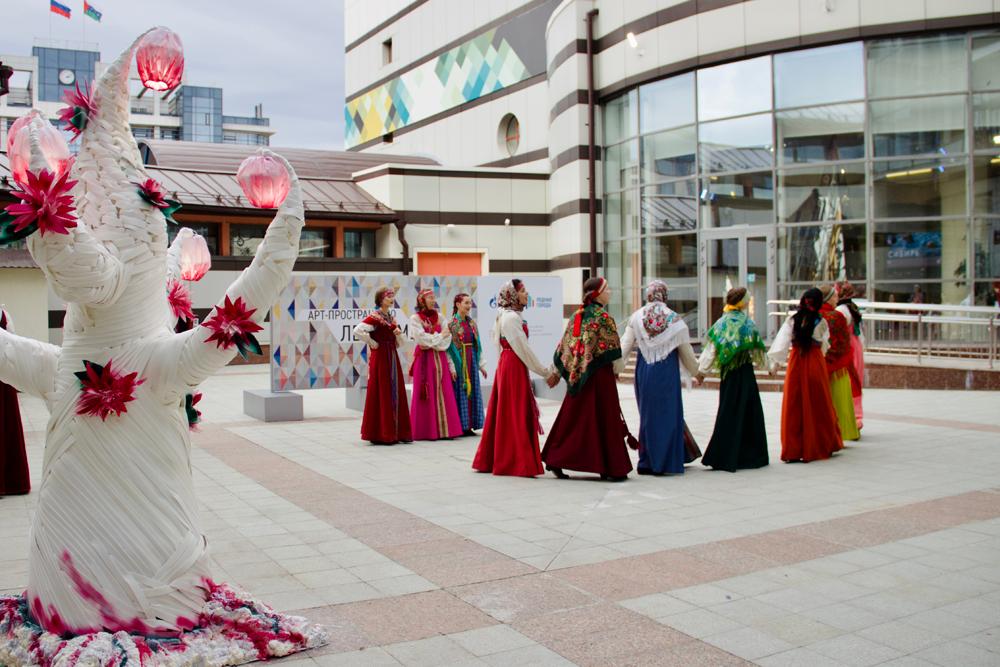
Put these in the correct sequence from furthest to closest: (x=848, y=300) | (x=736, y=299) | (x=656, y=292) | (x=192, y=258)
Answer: (x=848, y=300) < (x=736, y=299) < (x=656, y=292) < (x=192, y=258)

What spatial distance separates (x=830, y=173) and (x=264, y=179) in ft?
53.9

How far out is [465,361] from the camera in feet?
37.8

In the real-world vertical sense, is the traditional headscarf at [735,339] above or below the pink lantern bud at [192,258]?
below

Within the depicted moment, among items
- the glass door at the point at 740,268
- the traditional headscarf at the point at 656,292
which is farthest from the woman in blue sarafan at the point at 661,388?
the glass door at the point at 740,268

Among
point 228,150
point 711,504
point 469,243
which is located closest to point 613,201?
point 469,243

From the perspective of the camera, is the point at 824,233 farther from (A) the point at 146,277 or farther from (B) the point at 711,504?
(A) the point at 146,277

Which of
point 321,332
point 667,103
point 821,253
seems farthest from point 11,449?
point 667,103

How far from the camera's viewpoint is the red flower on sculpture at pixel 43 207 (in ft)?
10.7

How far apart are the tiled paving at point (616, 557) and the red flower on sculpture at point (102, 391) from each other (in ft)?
4.31

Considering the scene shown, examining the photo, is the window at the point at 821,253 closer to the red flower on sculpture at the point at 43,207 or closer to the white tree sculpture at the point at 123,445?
the white tree sculpture at the point at 123,445

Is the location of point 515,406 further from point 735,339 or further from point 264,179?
point 264,179

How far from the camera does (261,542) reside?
6098mm

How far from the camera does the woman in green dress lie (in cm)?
888

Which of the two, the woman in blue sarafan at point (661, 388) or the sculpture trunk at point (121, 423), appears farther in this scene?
the woman in blue sarafan at point (661, 388)
